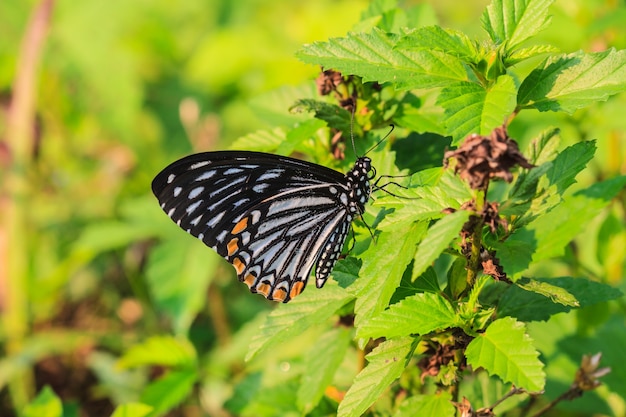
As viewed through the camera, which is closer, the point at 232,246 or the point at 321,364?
the point at 321,364

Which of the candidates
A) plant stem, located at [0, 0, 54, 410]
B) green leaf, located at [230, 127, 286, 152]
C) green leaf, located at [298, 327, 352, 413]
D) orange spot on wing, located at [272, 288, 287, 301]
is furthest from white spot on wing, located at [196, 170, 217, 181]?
plant stem, located at [0, 0, 54, 410]

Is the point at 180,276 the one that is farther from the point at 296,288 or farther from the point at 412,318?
the point at 412,318

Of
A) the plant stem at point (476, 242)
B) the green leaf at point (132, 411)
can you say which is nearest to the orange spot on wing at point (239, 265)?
the green leaf at point (132, 411)

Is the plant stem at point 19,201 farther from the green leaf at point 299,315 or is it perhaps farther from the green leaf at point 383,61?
the green leaf at point 383,61

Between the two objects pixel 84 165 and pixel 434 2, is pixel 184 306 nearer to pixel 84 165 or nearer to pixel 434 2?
pixel 84 165

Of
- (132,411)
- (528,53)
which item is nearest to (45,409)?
(132,411)

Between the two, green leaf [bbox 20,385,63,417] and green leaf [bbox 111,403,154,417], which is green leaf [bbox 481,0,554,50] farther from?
green leaf [bbox 20,385,63,417]
